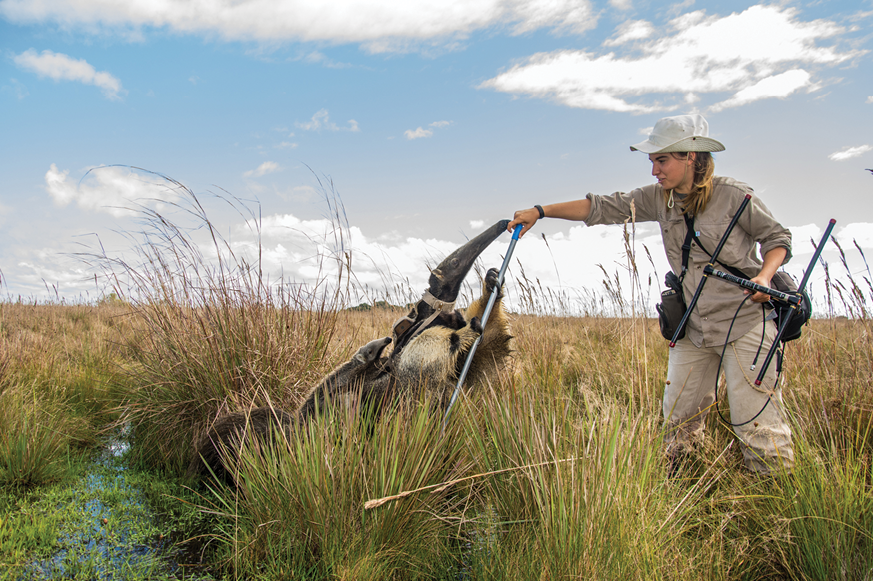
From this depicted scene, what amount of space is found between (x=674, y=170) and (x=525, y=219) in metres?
0.96

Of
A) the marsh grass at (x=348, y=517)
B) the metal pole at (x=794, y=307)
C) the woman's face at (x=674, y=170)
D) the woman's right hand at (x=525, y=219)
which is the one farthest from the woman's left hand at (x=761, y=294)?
the marsh grass at (x=348, y=517)

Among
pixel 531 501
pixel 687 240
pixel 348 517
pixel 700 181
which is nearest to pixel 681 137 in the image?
pixel 700 181

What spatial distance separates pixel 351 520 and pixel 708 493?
7.66 feet

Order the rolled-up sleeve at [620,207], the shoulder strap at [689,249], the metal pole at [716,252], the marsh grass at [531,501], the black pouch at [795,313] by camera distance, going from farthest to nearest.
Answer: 1. the rolled-up sleeve at [620,207]
2. the shoulder strap at [689,249]
3. the metal pole at [716,252]
4. the black pouch at [795,313]
5. the marsh grass at [531,501]

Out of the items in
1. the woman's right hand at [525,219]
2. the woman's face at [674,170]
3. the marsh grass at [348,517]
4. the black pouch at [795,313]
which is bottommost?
the marsh grass at [348,517]

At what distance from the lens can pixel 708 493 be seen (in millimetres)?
3000

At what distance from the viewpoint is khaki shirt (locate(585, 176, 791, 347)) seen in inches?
106

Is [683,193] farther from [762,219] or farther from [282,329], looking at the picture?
[282,329]

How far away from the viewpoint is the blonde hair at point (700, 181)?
A: 112 inches

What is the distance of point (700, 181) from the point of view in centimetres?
288

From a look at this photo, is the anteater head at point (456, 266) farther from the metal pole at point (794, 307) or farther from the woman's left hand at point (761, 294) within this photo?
the metal pole at point (794, 307)

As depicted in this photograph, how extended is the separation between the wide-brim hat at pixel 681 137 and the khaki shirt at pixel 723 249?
0.89ft

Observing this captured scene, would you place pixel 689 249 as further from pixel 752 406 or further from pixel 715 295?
pixel 752 406

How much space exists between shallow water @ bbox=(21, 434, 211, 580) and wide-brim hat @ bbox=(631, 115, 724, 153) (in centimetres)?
340
